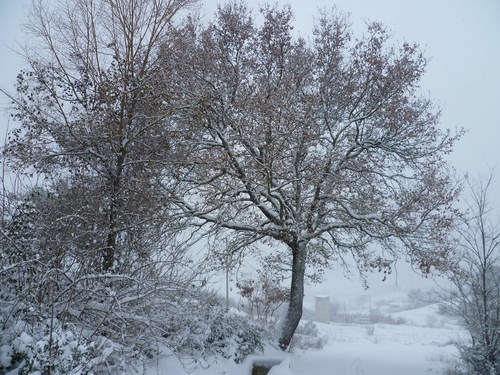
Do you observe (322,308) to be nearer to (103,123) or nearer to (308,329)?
(308,329)

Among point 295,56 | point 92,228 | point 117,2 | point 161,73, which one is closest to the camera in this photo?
point 92,228

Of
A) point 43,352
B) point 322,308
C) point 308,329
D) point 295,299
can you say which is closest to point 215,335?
point 295,299

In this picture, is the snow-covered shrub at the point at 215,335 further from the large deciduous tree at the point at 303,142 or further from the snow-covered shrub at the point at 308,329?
the snow-covered shrub at the point at 308,329

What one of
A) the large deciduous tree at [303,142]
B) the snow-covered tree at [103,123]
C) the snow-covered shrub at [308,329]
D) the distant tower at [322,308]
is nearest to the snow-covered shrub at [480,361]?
the large deciduous tree at [303,142]

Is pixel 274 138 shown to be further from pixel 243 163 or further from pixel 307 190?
pixel 307 190

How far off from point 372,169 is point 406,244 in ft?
8.37

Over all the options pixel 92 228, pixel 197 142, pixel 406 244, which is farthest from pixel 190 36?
pixel 406 244

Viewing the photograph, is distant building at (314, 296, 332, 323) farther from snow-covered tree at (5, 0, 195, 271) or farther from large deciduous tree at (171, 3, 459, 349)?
snow-covered tree at (5, 0, 195, 271)

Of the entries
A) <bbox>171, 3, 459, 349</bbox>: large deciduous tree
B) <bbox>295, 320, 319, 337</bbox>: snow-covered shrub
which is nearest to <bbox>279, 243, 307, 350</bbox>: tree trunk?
<bbox>171, 3, 459, 349</bbox>: large deciduous tree

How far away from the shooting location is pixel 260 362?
819 centimetres

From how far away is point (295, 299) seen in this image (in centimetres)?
1090

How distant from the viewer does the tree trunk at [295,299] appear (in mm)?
10680

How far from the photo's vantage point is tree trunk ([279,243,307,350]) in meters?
10.7

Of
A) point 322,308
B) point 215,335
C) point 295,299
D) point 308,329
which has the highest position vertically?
point 295,299
